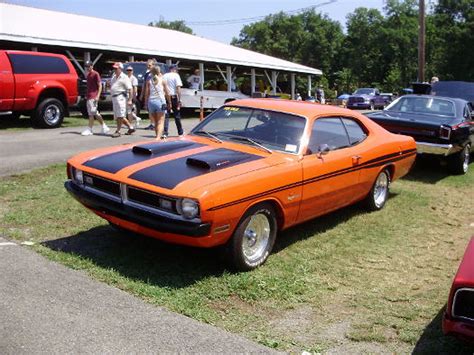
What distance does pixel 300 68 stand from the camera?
3391 centimetres

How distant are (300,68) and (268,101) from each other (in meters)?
28.6

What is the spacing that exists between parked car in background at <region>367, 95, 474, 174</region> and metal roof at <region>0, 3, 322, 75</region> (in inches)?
492

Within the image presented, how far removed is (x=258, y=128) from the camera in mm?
5695

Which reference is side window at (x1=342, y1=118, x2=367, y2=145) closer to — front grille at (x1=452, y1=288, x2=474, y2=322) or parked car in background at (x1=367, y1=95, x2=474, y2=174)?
parked car in background at (x1=367, y1=95, x2=474, y2=174)

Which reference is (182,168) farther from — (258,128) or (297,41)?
(297,41)

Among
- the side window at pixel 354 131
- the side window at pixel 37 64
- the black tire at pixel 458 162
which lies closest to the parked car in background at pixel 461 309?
the side window at pixel 354 131

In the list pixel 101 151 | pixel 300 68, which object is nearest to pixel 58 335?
pixel 101 151

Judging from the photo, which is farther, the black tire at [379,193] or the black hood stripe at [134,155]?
the black tire at [379,193]

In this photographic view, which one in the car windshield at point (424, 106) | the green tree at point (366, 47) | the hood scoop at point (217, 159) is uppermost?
the green tree at point (366, 47)

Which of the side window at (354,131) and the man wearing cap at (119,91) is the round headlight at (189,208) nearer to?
the side window at (354,131)

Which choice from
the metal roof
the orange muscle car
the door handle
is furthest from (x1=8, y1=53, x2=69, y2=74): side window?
the door handle

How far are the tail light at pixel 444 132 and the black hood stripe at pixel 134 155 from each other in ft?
17.0

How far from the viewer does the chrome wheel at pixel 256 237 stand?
186 inches

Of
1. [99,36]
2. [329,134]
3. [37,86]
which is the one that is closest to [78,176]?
[329,134]
